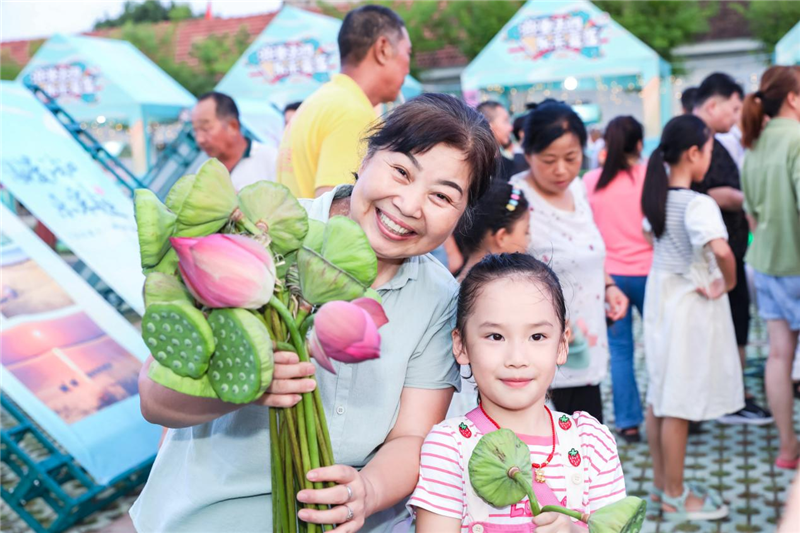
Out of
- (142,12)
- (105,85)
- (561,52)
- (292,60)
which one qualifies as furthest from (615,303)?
(142,12)

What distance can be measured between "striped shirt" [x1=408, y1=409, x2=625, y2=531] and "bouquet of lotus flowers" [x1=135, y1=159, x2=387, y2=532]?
30cm

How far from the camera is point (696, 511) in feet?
10.6

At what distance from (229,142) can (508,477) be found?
12.5 feet

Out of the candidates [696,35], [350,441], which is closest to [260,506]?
[350,441]

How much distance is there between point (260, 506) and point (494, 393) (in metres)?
0.40

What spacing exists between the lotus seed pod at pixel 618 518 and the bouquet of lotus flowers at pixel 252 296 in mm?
331

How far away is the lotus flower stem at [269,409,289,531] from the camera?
0.98 meters

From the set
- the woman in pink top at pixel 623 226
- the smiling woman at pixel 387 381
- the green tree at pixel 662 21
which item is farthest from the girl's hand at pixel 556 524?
the green tree at pixel 662 21

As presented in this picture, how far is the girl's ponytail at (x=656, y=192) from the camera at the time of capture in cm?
309

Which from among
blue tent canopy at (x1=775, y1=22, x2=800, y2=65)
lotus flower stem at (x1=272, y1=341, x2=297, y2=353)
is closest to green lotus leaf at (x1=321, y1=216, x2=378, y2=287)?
lotus flower stem at (x1=272, y1=341, x2=297, y2=353)

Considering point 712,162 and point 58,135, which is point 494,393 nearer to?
point 712,162

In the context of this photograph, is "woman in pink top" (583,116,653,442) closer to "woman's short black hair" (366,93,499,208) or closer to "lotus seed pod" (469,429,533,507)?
"woman's short black hair" (366,93,499,208)

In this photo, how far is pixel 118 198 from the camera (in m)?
4.31

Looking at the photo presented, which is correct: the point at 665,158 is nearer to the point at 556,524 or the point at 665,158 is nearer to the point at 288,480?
the point at 556,524
